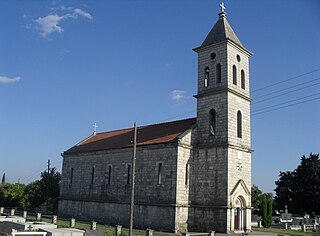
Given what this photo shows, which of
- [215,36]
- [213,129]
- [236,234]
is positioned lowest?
[236,234]

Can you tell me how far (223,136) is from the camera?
33.0 meters

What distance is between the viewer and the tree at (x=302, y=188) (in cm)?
5788

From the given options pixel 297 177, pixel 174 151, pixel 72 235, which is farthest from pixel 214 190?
pixel 297 177

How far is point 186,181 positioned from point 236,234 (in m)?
6.32

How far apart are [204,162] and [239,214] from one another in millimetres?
5645

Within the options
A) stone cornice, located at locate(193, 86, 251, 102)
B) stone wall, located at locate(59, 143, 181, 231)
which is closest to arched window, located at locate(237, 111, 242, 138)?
stone cornice, located at locate(193, 86, 251, 102)

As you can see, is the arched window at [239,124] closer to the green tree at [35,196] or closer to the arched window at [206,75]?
the arched window at [206,75]

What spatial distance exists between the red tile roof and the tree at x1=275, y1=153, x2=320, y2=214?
103 ft

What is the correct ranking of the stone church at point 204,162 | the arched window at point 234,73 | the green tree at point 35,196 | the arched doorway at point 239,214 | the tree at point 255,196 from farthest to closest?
the tree at point 255,196
the green tree at point 35,196
the arched window at point 234,73
the arched doorway at point 239,214
the stone church at point 204,162

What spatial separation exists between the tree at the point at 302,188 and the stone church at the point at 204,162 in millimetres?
28696

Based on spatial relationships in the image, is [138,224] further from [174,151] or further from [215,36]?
[215,36]

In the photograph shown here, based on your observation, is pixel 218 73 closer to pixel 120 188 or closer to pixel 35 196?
pixel 120 188

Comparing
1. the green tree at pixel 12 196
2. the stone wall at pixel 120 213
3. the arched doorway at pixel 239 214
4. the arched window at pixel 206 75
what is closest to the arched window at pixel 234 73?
the arched window at pixel 206 75

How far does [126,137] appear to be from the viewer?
42156mm
